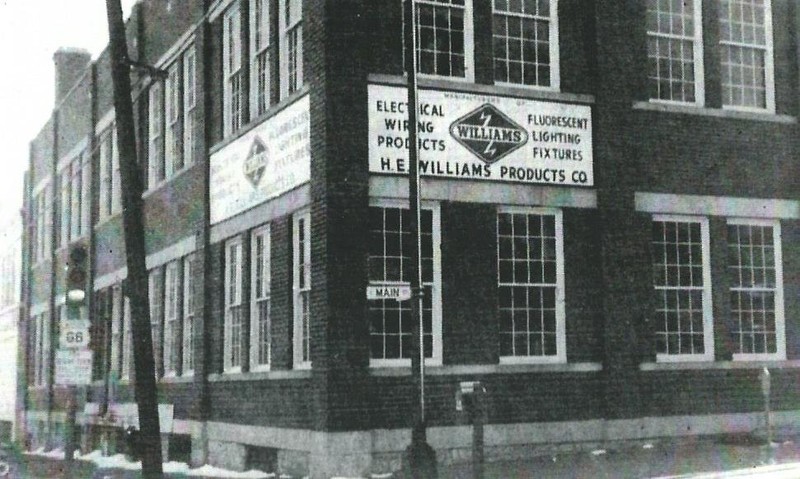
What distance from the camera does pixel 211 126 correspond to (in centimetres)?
2264

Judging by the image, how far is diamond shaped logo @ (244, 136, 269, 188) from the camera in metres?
19.2

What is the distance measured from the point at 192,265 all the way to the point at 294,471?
762 centimetres

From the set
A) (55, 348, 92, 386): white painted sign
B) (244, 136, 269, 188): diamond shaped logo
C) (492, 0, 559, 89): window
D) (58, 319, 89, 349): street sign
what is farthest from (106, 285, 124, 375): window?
(492, 0, 559, 89): window

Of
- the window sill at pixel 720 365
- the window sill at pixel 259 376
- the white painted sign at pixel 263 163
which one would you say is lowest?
the window sill at pixel 259 376

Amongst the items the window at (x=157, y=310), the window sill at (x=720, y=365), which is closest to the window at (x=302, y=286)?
the window sill at (x=720, y=365)

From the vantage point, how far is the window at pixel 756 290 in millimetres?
19109

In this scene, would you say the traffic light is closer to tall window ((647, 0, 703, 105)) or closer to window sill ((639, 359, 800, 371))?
window sill ((639, 359, 800, 371))

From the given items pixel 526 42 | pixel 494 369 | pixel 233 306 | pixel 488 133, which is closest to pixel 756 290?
pixel 494 369

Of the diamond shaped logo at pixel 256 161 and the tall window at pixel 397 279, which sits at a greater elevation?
the diamond shaped logo at pixel 256 161

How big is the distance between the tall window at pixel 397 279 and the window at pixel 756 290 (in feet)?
18.3

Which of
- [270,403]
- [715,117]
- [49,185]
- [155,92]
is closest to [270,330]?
[270,403]

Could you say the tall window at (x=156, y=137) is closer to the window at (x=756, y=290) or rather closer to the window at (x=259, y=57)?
the window at (x=259, y=57)

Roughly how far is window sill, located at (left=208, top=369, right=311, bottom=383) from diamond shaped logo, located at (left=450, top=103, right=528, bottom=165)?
4.30 metres

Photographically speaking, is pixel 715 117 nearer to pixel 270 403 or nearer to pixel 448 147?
pixel 448 147
